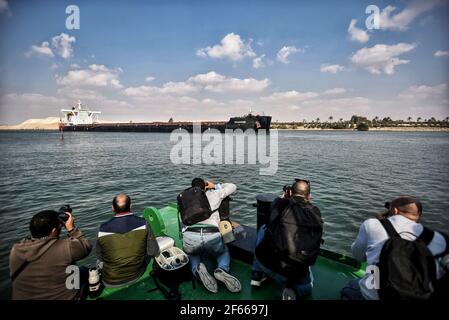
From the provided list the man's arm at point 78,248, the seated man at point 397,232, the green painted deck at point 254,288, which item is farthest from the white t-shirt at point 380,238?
the man's arm at point 78,248

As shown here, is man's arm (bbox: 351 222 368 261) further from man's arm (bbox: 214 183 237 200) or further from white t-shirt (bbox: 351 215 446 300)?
man's arm (bbox: 214 183 237 200)

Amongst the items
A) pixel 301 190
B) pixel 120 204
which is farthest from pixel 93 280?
pixel 301 190

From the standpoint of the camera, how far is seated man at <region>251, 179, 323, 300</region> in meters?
2.63

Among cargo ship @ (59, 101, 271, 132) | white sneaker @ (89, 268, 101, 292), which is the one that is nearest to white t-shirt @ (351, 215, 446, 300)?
white sneaker @ (89, 268, 101, 292)

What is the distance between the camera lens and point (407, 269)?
2047 millimetres

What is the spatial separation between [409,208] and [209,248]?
2.63m

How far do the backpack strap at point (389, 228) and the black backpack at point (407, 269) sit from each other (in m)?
0.11

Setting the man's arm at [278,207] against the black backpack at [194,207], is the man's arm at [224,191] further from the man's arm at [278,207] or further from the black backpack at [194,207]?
the man's arm at [278,207]

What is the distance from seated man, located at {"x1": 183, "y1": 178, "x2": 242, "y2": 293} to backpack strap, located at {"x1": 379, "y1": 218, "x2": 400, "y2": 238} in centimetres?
212

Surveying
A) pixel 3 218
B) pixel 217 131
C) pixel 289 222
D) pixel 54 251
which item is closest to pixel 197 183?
pixel 289 222

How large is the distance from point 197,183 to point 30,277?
2.33m

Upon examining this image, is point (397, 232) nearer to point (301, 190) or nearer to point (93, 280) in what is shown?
point (301, 190)

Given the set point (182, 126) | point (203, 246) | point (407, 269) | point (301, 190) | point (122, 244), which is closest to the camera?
point (407, 269)
